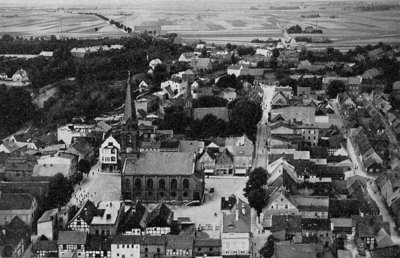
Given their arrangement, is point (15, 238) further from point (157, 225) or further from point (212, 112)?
point (212, 112)

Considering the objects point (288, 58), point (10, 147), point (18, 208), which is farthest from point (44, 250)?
point (288, 58)

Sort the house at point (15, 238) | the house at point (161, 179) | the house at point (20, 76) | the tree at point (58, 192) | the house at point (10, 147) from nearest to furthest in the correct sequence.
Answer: the house at point (15, 238), the tree at point (58, 192), the house at point (161, 179), the house at point (10, 147), the house at point (20, 76)

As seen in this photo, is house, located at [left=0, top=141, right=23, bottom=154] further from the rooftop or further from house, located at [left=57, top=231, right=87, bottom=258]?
house, located at [left=57, top=231, right=87, bottom=258]

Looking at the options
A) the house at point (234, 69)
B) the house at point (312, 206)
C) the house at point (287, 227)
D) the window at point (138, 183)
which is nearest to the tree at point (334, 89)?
the house at point (234, 69)

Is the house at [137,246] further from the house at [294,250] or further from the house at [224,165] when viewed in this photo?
the house at [224,165]

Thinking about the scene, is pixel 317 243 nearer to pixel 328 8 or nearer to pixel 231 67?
pixel 231 67

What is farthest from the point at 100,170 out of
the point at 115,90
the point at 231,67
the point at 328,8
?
the point at 328,8
